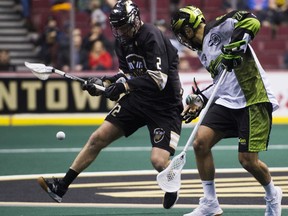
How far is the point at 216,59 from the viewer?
7957 mm

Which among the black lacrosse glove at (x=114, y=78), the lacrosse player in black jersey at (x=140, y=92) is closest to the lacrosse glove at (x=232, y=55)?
the lacrosse player in black jersey at (x=140, y=92)

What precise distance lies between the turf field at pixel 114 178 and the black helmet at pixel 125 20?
1458 millimetres

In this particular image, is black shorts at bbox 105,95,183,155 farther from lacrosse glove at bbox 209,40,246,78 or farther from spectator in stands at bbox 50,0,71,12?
spectator in stands at bbox 50,0,71,12

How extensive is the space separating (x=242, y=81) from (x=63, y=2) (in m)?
10.4

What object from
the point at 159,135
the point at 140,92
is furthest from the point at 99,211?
the point at 140,92

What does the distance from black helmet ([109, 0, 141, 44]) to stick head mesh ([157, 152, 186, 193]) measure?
109cm

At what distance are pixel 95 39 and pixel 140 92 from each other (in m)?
8.82

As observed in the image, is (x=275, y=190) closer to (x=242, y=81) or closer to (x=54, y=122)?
(x=242, y=81)

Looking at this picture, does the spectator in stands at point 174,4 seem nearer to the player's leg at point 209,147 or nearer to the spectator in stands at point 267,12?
the spectator in stands at point 267,12

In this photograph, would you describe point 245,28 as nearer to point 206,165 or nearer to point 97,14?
point 206,165

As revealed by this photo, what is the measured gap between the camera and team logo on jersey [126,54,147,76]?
8484 mm

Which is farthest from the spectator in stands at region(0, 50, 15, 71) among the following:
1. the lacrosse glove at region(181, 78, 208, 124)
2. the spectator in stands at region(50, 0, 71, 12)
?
the lacrosse glove at region(181, 78, 208, 124)

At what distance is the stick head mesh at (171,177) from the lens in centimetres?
801

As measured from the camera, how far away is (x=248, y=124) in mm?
7855
